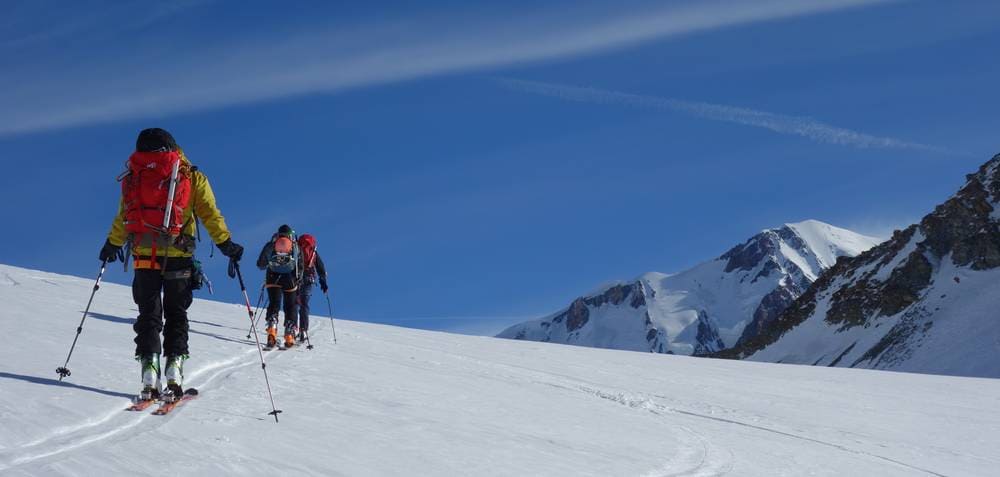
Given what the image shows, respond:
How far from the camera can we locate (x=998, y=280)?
346 feet

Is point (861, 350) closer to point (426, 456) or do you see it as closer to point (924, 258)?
point (924, 258)

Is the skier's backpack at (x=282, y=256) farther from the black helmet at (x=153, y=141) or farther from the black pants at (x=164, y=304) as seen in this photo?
the black helmet at (x=153, y=141)

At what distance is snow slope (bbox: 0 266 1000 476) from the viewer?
6.74m

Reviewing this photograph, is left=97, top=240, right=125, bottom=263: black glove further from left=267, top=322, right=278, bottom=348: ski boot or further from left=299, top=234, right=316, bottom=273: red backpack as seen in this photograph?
left=299, top=234, right=316, bottom=273: red backpack

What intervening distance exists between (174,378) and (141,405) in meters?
0.67

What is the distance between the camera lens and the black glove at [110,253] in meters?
8.89

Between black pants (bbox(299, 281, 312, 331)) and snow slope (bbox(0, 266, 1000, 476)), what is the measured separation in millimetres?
575

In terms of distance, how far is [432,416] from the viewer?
9.22 metres

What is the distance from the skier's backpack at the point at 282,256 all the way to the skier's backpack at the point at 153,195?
6640mm

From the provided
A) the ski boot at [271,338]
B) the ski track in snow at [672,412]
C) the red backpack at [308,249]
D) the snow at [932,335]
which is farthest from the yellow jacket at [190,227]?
the snow at [932,335]

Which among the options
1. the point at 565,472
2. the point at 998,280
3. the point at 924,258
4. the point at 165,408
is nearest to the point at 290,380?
the point at 165,408

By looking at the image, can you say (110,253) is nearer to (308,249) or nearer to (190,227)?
(190,227)

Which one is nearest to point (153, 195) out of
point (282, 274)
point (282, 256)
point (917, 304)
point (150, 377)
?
point (150, 377)

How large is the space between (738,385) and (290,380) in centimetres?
1001
